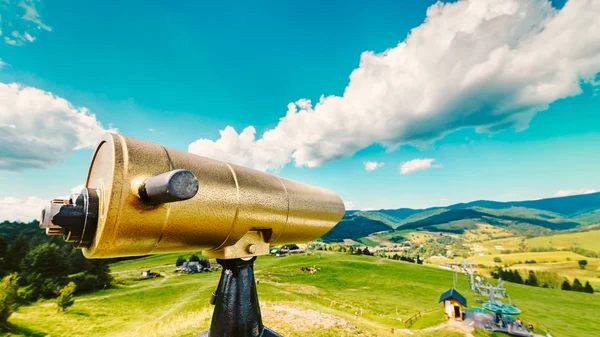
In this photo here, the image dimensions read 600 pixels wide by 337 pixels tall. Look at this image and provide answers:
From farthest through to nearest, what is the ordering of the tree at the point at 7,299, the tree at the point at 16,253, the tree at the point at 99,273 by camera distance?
the tree at the point at 99,273 → the tree at the point at 16,253 → the tree at the point at 7,299

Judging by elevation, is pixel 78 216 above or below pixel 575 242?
above

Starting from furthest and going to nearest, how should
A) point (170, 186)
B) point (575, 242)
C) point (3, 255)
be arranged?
point (575, 242) → point (3, 255) → point (170, 186)

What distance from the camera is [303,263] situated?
120 feet

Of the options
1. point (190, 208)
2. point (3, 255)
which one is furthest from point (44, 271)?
point (190, 208)

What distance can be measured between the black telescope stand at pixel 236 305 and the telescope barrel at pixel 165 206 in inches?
6.3

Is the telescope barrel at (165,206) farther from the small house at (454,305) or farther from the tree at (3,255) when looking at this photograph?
the tree at (3,255)

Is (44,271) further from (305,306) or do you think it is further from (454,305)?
(454,305)

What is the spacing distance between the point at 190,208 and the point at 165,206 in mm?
114

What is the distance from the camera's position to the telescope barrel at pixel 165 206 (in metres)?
0.90

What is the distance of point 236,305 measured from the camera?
160 centimetres

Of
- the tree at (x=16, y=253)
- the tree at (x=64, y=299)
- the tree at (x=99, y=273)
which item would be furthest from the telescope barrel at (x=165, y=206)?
→ the tree at (x=16, y=253)

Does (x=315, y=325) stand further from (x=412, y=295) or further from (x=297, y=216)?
(x=412, y=295)

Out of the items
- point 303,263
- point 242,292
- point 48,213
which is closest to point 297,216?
point 242,292

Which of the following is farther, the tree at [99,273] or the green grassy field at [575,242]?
the green grassy field at [575,242]
